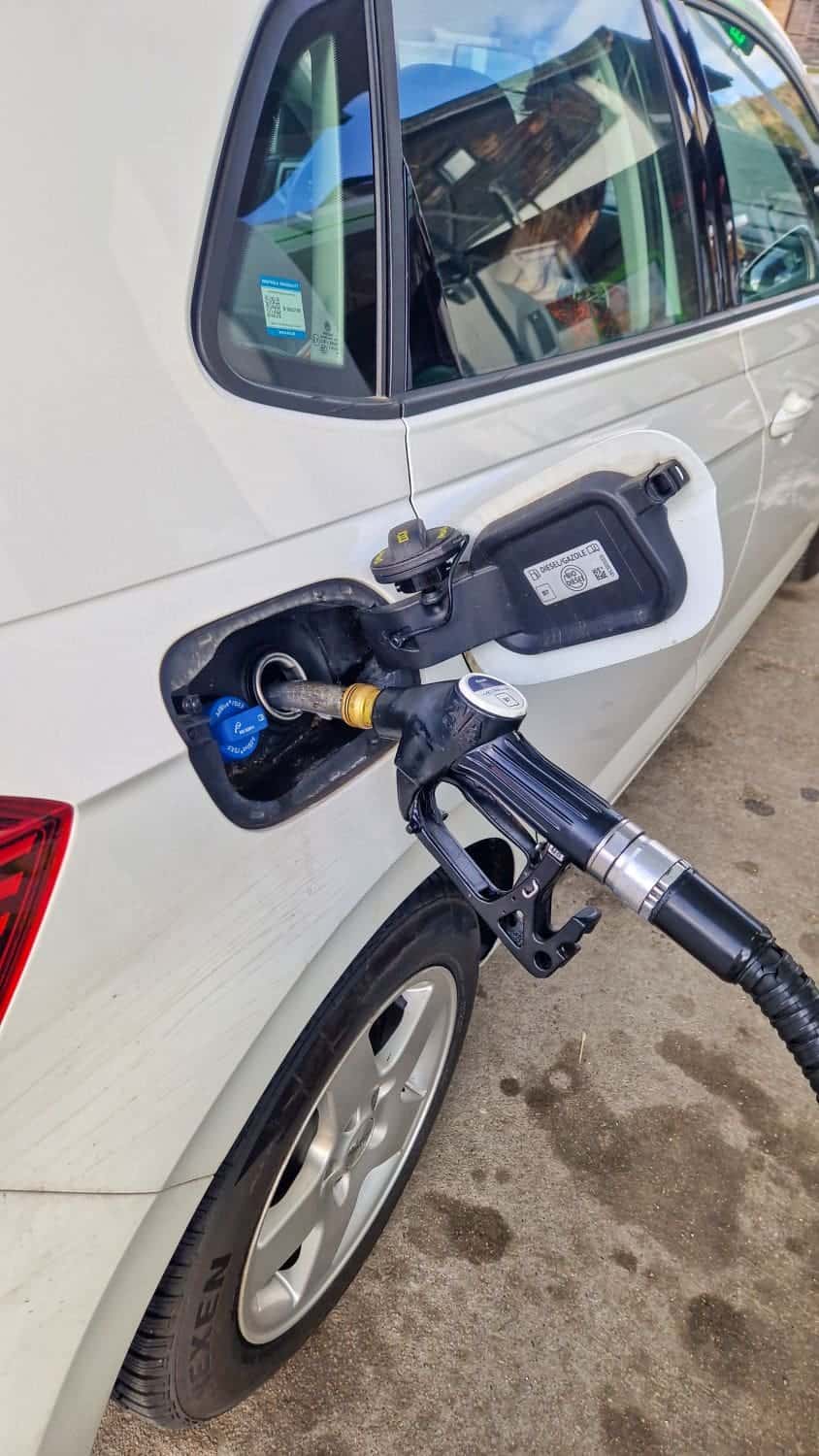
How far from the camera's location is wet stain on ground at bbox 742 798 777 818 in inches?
121

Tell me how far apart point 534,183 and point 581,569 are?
2.84 feet

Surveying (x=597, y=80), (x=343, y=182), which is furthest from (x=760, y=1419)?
(x=597, y=80)

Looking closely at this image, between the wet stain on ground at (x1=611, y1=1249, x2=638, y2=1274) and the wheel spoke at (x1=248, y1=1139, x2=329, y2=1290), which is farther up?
the wheel spoke at (x1=248, y1=1139, x2=329, y2=1290)

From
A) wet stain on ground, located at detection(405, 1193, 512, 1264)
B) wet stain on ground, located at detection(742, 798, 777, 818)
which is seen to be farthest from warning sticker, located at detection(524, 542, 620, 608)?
wet stain on ground, located at detection(742, 798, 777, 818)

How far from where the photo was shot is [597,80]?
1.84 m

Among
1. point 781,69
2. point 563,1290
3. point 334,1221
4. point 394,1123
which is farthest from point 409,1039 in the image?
point 781,69

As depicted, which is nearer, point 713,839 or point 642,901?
point 642,901

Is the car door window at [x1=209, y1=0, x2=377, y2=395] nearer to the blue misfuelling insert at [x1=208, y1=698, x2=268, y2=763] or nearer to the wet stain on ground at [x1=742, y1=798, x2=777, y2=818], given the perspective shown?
the blue misfuelling insert at [x1=208, y1=698, x2=268, y2=763]

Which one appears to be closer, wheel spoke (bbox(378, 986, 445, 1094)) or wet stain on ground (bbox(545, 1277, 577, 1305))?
wheel spoke (bbox(378, 986, 445, 1094))

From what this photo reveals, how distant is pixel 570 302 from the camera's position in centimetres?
178

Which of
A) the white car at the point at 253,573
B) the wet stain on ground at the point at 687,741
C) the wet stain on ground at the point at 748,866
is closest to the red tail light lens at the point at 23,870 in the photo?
the white car at the point at 253,573

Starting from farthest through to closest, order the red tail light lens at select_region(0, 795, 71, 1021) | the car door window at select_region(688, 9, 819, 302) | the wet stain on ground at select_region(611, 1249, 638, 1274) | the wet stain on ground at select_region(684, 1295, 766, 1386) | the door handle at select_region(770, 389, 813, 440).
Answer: the door handle at select_region(770, 389, 813, 440), the car door window at select_region(688, 9, 819, 302), the wet stain on ground at select_region(611, 1249, 638, 1274), the wet stain on ground at select_region(684, 1295, 766, 1386), the red tail light lens at select_region(0, 795, 71, 1021)

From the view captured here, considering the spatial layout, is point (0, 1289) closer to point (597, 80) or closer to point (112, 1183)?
point (112, 1183)

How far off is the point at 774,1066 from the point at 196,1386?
4.82ft
